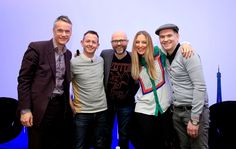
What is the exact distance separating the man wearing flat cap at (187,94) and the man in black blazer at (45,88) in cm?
89

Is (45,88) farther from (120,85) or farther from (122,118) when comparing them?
(122,118)

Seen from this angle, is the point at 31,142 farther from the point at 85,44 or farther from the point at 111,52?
the point at 111,52

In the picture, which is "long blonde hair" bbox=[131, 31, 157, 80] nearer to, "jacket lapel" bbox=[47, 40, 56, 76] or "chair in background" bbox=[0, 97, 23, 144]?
"jacket lapel" bbox=[47, 40, 56, 76]

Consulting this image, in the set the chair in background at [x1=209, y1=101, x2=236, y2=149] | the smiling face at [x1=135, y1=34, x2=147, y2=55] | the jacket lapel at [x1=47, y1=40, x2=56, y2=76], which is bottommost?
the chair in background at [x1=209, y1=101, x2=236, y2=149]

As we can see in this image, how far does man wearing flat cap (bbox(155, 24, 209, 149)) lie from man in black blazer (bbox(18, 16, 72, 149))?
0.89m

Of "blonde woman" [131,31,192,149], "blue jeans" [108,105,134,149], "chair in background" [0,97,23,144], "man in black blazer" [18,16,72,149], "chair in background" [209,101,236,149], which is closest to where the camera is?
"man in black blazer" [18,16,72,149]

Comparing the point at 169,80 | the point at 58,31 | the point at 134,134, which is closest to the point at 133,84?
the point at 169,80

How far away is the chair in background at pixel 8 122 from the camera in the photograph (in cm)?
258

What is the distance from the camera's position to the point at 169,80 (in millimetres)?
1984

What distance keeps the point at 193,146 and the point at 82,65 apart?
3.98 ft

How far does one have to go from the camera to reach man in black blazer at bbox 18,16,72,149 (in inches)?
67.4

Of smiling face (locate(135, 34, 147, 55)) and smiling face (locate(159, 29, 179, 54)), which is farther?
smiling face (locate(135, 34, 147, 55))

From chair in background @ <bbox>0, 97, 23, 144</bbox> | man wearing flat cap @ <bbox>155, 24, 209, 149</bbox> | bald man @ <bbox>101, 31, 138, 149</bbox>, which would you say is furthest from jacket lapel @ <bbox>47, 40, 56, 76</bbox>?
chair in background @ <bbox>0, 97, 23, 144</bbox>

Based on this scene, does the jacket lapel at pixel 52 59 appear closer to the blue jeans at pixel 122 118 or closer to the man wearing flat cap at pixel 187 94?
the blue jeans at pixel 122 118
